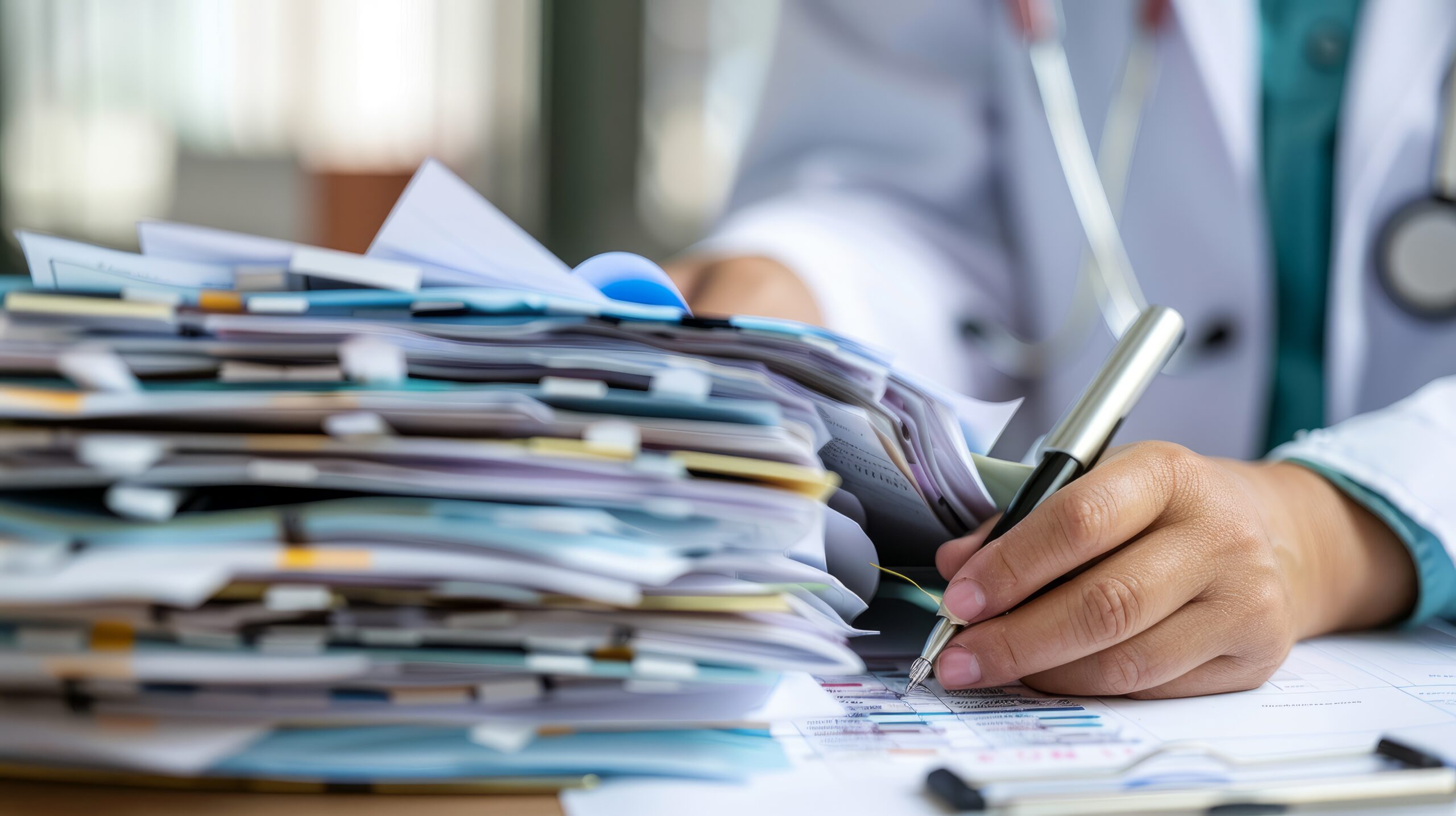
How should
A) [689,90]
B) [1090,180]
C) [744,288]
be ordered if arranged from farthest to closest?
[689,90] < [1090,180] < [744,288]

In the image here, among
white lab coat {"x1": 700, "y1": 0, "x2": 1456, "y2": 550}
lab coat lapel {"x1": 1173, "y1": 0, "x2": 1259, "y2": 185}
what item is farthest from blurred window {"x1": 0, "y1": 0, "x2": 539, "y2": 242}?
lab coat lapel {"x1": 1173, "y1": 0, "x2": 1259, "y2": 185}

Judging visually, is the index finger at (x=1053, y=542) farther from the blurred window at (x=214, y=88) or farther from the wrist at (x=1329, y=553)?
the blurred window at (x=214, y=88)

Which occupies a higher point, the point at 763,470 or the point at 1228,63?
the point at 1228,63

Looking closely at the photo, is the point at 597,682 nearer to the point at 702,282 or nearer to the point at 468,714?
the point at 468,714

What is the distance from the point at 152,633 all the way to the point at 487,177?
10.2 ft

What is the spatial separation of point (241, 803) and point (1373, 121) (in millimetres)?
804

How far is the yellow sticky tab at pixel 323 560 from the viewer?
23cm

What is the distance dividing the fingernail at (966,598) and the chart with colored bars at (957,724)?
3cm

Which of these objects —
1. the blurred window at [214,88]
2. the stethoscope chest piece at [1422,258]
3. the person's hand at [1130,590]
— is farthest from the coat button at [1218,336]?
the blurred window at [214,88]

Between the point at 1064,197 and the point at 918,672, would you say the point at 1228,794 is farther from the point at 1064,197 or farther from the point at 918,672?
the point at 1064,197

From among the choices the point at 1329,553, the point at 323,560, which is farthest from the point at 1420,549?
the point at 323,560

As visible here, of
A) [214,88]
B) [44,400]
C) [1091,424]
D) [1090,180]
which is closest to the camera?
[44,400]

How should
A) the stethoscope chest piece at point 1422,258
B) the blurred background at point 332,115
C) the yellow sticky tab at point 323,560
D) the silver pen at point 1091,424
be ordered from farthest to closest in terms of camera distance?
the blurred background at point 332,115 < the stethoscope chest piece at point 1422,258 < the silver pen at point 1091,424 < the yellow sticky tab at point 323,560

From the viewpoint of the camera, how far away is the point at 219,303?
10.3 inches
